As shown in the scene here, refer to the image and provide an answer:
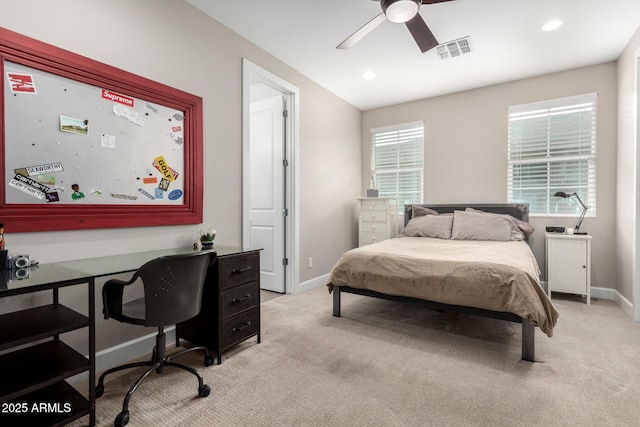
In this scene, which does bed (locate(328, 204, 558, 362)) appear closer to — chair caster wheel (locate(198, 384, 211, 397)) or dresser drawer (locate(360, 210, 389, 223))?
dresser drawer (locate(360, 210, 389, 223))

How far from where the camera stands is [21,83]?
1715 mm

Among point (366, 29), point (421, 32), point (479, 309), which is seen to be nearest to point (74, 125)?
point (366, 29)

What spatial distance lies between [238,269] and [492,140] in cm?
387

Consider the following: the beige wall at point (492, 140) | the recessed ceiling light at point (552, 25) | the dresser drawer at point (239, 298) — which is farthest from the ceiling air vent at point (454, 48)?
the dresser drawer at point (239, 298)

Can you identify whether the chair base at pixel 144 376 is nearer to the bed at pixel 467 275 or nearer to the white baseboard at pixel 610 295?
the bed at pixel 467 275

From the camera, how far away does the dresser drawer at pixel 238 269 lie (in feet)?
7.17

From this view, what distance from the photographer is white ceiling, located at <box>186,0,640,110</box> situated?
2605mm

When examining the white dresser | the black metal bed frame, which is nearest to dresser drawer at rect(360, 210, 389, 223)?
the white dresser

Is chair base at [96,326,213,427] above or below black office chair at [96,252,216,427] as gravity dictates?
below

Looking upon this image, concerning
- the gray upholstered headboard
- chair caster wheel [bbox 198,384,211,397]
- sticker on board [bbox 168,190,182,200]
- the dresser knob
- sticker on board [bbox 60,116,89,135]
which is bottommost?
chair caster wheel [bbox 198,384,211,397]

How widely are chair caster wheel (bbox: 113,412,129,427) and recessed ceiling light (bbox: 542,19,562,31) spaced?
426cm

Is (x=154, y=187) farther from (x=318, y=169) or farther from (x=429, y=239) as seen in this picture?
(x=429, y=239)

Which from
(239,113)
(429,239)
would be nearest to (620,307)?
(429,239)

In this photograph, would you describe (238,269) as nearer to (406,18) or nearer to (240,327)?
(240,327)
